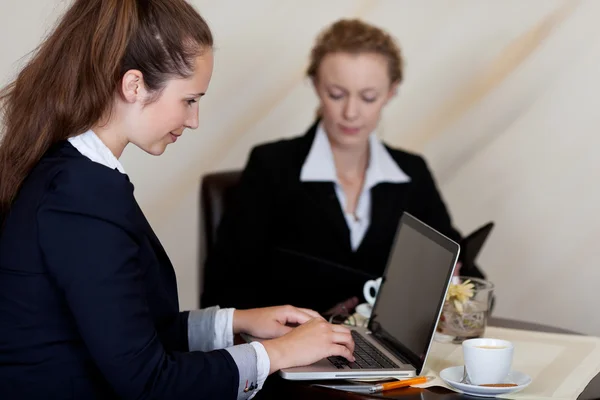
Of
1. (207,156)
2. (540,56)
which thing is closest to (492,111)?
(540,56)

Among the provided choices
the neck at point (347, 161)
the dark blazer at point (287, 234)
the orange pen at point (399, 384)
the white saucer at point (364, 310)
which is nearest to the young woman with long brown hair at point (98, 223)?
the orange pen at point (399, 384)

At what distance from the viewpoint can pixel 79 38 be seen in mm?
1410

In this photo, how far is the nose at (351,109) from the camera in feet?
7.61

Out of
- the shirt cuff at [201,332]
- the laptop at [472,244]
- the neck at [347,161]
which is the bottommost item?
the shirt cuff at [201,332]

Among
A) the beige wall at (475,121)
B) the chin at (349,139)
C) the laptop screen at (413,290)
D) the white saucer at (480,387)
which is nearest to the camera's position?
the white saucer at (480,387)

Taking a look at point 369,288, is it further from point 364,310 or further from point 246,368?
point 246,368

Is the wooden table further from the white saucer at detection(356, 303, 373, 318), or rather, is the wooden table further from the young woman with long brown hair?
the white saucer at detection(356, 303, 373, 318)

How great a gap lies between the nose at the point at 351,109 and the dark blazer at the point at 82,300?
1.00 metres

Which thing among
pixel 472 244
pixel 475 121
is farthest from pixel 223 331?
pixel 475 121

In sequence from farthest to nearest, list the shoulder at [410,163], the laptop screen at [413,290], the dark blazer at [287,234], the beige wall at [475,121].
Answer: the beige wall at [475,121]
the shoulder at [410,163]
the dark blazer at [287,234]
the laptop screen at [413,290]

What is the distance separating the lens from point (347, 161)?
2.46 meters

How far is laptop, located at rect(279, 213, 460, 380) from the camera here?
1.48 m

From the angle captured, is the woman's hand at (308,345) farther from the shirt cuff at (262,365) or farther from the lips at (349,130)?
the lips at (349,130)

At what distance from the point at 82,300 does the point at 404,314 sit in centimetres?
61
